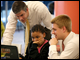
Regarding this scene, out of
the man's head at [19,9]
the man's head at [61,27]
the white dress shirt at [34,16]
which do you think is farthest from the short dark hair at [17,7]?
the man's head at [61,27]

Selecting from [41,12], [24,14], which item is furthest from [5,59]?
[41,12]

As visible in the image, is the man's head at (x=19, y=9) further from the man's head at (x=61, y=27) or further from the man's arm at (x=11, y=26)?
the man's head at (x=61, y=27)

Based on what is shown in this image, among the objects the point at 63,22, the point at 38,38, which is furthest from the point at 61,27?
the point at 38,38

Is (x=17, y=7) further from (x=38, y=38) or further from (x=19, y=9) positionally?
(x=38, y=38)

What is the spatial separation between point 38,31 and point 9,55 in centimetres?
52

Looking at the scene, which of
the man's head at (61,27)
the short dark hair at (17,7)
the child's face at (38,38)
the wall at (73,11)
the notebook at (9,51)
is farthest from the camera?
the wall at (73,11)

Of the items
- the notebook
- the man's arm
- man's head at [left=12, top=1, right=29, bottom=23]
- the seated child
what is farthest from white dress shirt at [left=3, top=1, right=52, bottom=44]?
the notebook

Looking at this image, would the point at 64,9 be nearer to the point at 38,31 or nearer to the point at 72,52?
the point at 38,31

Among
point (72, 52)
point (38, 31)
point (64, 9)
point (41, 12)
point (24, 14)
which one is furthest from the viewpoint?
point (64, 9)

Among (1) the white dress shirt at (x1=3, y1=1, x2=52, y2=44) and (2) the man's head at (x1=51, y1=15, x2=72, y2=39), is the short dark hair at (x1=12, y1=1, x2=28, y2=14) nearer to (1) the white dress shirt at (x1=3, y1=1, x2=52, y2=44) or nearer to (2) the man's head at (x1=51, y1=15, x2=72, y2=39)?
(1) the white dress shirt at (x1=3, y1=1, x2=52, y2=44)

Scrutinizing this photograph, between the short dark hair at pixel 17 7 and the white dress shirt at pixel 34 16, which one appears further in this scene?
the white dress shirt at pixel 34 16

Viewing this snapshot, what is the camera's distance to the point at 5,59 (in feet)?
2.81

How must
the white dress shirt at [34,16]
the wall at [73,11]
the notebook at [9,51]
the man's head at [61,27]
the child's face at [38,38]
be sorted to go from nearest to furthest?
the notebook at [9,51] → the man's head at [61,27] → the child's face at [38,38] → the white dress shirt at [34,16] → the wall at [73,11]

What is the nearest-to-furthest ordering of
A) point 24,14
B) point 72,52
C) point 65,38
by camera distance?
point 72,52
point 65,38
point 24,14
